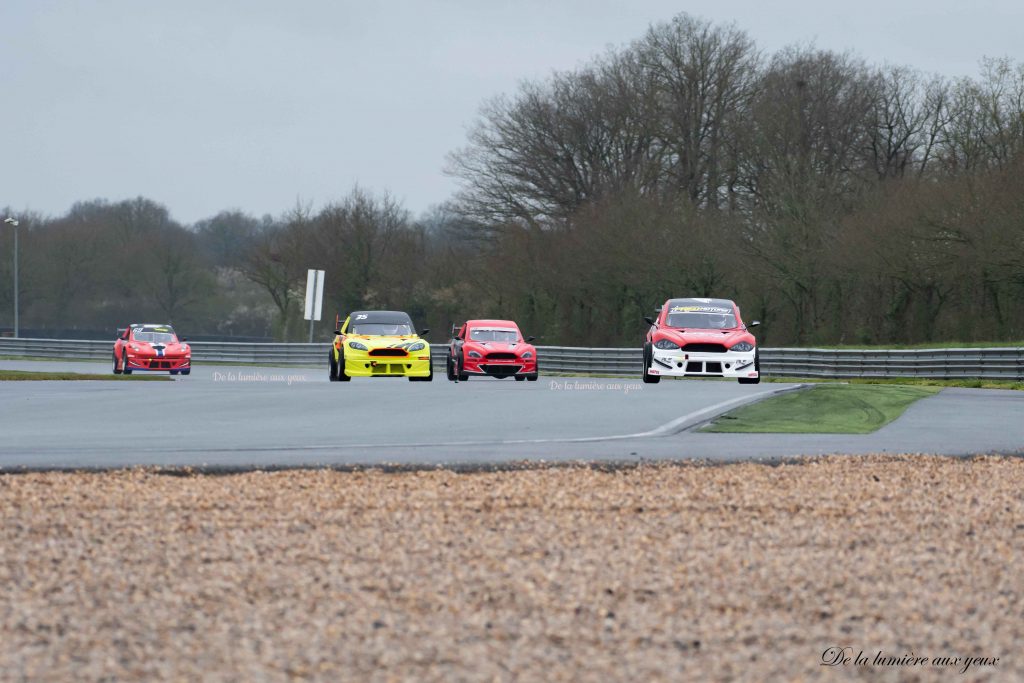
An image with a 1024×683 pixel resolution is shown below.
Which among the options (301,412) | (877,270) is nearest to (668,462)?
(301,412)

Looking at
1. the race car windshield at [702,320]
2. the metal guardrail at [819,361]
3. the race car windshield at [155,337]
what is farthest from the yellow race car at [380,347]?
the race car windshield at [155,337]

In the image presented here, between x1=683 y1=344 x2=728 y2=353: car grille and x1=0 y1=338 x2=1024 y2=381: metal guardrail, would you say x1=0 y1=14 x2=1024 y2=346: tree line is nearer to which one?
x1=0 y1=338 x2=1024 y2=381: metal guardrail

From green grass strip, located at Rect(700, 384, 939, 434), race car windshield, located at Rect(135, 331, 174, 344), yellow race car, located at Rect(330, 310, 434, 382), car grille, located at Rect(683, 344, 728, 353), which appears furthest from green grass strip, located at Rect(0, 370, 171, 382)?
car grille, located at Rect(683, 344, 728, 353)

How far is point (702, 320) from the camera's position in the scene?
22.7 meters

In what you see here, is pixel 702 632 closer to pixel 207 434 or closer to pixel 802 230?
pixel 207 434

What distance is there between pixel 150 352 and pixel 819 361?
61.0 ft

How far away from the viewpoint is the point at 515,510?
995 cm

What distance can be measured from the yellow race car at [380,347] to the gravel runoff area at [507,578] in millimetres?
16595

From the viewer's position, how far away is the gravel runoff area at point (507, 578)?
580cm

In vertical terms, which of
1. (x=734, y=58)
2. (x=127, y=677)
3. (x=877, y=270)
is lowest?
(x=127, y=677)

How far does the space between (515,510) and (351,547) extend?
6.14ft

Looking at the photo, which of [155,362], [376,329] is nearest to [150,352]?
[155,362]

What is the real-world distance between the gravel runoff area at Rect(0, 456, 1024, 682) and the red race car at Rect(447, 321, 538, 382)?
2022 centimetres

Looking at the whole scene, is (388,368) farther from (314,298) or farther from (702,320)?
(314,298)
